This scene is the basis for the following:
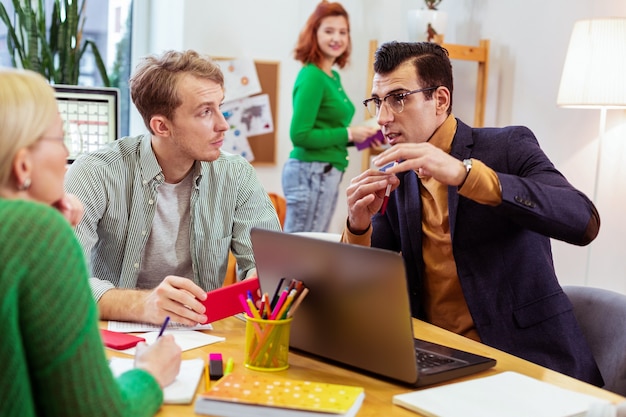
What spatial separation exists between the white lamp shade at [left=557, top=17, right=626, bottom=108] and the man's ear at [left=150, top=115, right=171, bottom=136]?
176cm

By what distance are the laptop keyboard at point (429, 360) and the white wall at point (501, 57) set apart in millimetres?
2262

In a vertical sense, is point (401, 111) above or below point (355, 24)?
below

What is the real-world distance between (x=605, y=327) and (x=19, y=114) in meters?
1.42

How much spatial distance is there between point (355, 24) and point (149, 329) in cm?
350

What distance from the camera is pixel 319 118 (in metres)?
4.05

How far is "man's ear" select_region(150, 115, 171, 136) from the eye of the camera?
2.20 metres

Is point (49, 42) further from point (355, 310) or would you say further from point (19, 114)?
point (19, 114)

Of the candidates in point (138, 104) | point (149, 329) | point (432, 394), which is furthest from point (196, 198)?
point (432, 394)

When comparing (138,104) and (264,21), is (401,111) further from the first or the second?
(264,21)

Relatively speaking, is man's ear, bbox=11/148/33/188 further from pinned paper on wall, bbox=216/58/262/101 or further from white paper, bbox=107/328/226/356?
pinned paper on wall, bbox=216/58/262/101

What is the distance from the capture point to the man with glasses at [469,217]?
1.76 metres

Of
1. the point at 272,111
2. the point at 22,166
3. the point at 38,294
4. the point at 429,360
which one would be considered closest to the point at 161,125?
the point at 429,360

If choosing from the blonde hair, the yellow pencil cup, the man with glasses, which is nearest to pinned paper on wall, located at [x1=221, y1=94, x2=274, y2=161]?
the man with glasses

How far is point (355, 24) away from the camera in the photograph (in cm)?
483
